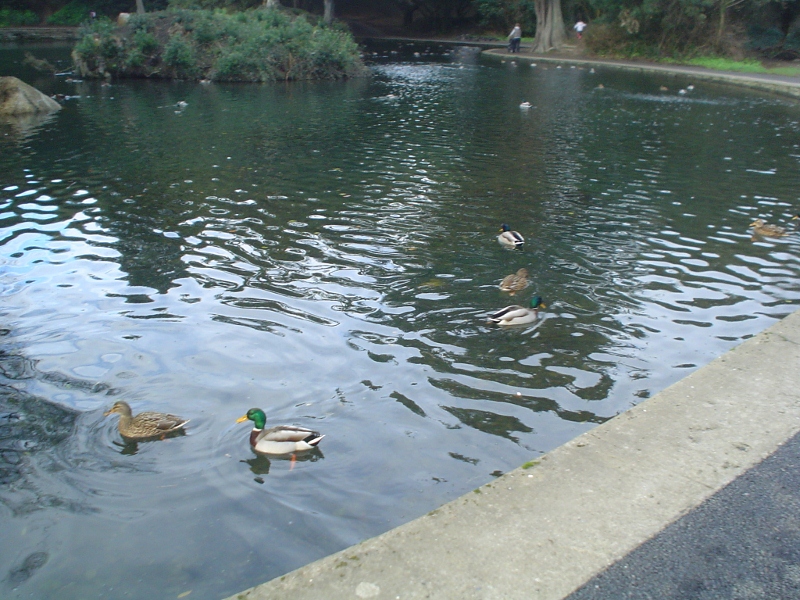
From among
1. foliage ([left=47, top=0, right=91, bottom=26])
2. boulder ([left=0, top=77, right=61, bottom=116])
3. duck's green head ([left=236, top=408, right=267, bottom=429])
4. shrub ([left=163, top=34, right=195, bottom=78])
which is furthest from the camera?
foliage ([left=47, top=0, right=91, bottom=26])

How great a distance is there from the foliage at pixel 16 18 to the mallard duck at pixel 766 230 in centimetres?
7280

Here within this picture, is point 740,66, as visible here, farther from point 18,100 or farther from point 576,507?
point 576,507

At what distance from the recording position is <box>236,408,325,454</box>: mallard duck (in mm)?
5941

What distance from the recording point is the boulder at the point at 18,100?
23.6m

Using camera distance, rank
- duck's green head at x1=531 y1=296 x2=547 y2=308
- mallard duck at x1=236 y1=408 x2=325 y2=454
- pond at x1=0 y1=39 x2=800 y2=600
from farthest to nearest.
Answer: duck's green head at x1=531 y1=296 x2=547 y2=308 < mallard duck at x1=236 y1=408 x2=325 y2=454 < pond at x1=0 y1=39 x2=800 y2=600

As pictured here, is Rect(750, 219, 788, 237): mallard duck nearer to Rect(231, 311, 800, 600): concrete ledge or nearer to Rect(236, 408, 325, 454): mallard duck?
Rect(231, 311, 800, 600): concrete ledge

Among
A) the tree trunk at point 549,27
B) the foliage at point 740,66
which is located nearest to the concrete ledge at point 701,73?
Answer: the foliage at point 740,66

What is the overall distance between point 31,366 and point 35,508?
255cm

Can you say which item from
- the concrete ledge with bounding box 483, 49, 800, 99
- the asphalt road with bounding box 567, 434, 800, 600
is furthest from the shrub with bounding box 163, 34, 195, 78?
the asphalt road with bounding box 567, 434, 800, 600

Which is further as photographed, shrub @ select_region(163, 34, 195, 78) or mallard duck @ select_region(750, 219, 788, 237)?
shrub @ select_region(163, 34, 195, 78)

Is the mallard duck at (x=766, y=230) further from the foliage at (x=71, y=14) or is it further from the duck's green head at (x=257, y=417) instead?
the foliage at (x=71, y=14)

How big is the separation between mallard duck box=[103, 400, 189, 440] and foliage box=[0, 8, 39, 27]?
240ft

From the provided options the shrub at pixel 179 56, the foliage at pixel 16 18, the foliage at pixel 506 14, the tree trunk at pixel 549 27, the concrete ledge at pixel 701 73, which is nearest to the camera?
the concrete ledge at pixel 701 73

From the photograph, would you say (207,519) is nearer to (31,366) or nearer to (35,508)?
(35,508)
